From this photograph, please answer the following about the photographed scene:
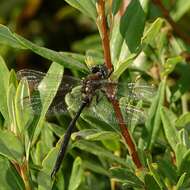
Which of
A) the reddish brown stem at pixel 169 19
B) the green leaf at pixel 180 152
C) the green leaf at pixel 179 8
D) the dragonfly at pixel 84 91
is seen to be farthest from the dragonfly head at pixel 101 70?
the green leaf at pixel 179 8

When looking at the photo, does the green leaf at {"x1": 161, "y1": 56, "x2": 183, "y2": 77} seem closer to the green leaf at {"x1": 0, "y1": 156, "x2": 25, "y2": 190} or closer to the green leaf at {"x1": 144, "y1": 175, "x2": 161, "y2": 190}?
the green leaf at {"x1": 144, "y1": 175, "x2": 161, "y2": 190}

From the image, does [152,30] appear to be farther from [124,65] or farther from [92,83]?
[92,83]

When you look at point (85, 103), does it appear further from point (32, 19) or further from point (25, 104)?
point (32, 19)

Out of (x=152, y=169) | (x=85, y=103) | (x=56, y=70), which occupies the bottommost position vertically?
(x=152, y=169)

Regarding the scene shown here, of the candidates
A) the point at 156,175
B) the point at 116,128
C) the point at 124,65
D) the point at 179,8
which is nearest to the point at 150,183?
the point at 156,175

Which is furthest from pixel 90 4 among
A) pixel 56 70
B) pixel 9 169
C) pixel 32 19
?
pixel 32 19

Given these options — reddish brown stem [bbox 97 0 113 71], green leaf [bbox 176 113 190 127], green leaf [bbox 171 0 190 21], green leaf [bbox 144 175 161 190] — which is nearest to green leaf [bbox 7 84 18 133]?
reddish brown stem [bbox 97 0 113 71]
